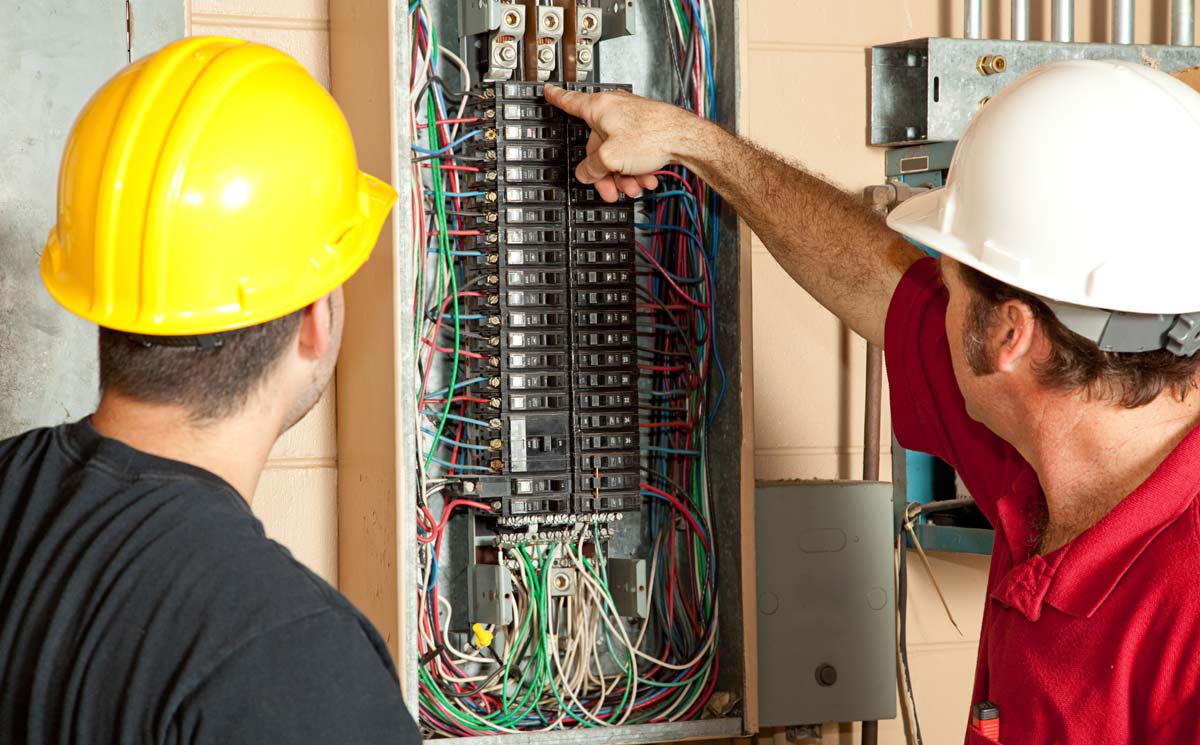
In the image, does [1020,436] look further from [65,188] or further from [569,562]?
[65,188]

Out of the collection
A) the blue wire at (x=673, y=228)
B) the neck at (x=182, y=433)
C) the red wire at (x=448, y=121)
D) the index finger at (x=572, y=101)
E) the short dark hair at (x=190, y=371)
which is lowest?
the neck at (x=182, y=433)

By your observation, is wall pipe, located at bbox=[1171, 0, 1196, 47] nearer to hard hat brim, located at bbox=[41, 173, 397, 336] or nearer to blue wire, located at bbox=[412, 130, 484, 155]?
blue wire, located at bbox=[412, 130, 484, 155]

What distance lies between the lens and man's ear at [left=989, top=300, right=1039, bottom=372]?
152 centimetres

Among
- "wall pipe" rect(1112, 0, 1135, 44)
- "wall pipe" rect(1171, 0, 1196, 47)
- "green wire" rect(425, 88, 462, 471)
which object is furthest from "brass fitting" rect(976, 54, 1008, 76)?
"green wire" rect(425, 88, 462, 471)

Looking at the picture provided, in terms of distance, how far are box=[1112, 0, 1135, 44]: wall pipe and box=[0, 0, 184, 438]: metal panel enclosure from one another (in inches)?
66.6

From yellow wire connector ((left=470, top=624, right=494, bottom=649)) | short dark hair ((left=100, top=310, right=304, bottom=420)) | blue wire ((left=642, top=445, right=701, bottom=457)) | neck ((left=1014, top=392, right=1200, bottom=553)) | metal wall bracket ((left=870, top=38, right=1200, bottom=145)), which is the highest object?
metal wall bracket ((left=870, top=38, right=1200, bottom=145))

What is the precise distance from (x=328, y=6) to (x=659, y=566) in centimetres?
106

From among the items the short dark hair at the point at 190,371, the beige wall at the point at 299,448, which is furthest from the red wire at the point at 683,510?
the short dark hair at the point at 190,371

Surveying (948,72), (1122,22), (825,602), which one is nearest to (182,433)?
(825,602)

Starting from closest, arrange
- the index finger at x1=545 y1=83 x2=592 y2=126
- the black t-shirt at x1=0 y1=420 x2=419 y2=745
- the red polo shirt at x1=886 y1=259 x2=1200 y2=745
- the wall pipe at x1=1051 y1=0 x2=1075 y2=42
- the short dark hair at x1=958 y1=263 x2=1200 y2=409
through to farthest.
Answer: the black t-shirt at x1=0 y1=420 x2=419 y2=745
the red polo shirt at x1=886 y1=259 x2=1200 y2=745
the short dark hair at x1=958 y1=263 x2=1200 y2=409
the index finger at x1=545 y1=83 x2=592 y2=126
the wall pipe at x1=1051 y1=0 x2=1075 y2=42

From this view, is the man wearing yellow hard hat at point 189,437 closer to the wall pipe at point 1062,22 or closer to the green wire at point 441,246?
the green wire at point 441,246

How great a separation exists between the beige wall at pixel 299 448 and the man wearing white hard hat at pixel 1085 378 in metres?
1.03

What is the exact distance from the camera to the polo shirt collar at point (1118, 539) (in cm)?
141

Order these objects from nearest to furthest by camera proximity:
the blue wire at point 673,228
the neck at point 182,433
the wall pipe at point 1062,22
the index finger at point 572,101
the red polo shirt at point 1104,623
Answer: the neck at point 182,433
the red polo shirt at point 1104,623
the index finger at point 572,101
the blue wire at point 673,228
the wall pipe at point 1062,22
